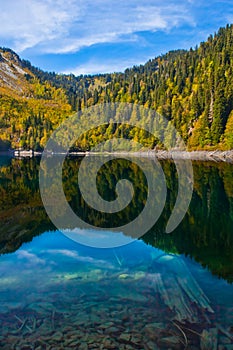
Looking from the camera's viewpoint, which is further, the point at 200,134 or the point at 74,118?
the point at 74,118

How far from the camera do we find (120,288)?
46.5 feet

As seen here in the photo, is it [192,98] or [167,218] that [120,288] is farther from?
[192,98]

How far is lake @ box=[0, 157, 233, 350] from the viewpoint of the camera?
10.6 meters

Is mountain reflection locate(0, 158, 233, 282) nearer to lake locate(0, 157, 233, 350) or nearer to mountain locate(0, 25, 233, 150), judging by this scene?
lake locate(0, 157, 233, 350)

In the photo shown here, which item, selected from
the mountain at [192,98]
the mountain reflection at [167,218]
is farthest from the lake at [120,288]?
the mountain at [192,98]

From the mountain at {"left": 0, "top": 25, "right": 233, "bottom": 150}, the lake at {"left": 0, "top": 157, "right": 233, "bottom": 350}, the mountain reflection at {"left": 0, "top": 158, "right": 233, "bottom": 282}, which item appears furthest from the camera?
the mountain at {"left": 0, "top": 25, "right": 233, "bottom": 150}

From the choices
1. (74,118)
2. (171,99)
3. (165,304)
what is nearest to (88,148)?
(74,118)

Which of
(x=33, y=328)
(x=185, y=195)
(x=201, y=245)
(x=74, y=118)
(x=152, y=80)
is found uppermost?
(x=152, y=80)

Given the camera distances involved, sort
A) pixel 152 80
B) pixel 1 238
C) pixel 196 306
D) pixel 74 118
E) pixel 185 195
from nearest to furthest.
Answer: pixel 196 306 → pixel 1 238 → pixel 185 195 → pixel 74 118 → pixel 152 80

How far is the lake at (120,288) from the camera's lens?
10.6 m

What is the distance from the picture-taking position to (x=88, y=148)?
157625 mm

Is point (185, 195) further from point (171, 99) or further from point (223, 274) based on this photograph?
point (171, 99)

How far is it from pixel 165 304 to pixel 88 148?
14673 centimetres

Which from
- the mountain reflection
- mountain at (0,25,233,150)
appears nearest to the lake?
the mountain reflection
